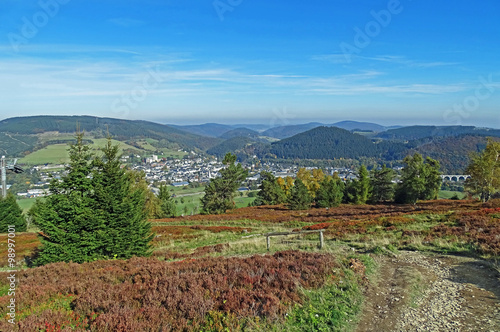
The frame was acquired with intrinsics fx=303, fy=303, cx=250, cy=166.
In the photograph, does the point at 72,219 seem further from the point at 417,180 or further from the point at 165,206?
the point at 417,180

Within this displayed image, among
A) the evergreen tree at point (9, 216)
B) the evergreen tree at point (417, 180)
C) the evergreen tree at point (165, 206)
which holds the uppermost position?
the evergreen tree at point (417, 180)

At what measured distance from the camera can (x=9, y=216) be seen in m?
36.9

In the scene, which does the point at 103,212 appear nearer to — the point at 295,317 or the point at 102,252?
the point at 102,252

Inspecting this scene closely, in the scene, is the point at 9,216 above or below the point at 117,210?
below

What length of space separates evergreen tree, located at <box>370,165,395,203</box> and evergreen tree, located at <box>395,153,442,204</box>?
3876 millimetres

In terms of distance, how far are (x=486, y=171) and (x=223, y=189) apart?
40.2 metres

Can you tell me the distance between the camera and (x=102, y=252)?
50.5 ft

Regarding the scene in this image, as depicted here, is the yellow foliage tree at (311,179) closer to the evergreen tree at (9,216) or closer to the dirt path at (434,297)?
the evergreen tree at (9,216)

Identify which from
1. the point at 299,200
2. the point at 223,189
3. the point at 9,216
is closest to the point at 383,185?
the point at 299,200

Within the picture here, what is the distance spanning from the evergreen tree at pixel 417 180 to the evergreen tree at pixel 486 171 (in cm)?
1028

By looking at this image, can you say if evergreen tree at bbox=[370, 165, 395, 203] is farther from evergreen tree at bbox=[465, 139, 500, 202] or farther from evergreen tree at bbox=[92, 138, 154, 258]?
evergreen tree at bbox=[92, 138, 154, 258]

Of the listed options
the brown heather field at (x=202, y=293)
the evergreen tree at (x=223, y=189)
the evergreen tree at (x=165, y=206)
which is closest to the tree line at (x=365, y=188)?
the evergreen tree at (x=223, y=189)

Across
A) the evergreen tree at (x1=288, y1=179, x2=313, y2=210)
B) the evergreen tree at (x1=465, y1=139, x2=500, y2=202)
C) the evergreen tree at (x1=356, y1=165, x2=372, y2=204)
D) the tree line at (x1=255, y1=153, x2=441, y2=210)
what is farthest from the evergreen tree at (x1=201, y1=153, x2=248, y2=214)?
the evergreen tree at (x1=465, y1=139, x2=500, y2=202)

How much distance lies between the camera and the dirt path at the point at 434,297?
710cm
